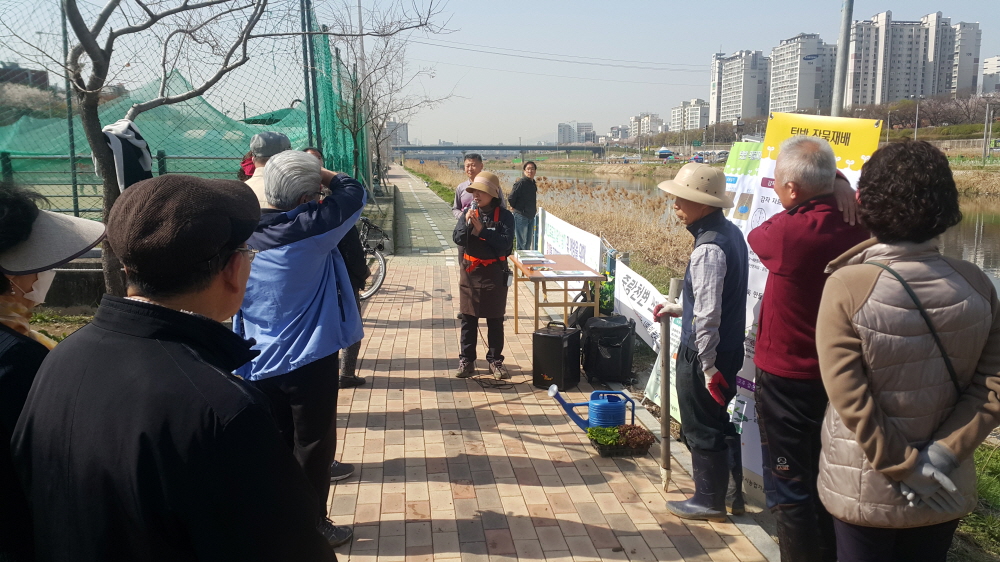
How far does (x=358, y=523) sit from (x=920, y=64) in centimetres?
12718

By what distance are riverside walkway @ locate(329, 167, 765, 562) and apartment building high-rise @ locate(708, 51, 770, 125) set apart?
115 meters

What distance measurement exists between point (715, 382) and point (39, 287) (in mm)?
2770

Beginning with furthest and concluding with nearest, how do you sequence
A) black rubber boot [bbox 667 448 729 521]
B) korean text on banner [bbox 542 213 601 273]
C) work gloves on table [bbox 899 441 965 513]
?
1. korean text on banner [bbox 542 213 601 273]
2. black rubber boot [bbox 667 448 729 521]
3. work gloves on table [bbox 899 441 965 513]

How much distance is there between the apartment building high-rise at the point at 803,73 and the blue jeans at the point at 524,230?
3259cm

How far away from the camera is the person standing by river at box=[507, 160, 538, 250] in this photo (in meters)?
12.2

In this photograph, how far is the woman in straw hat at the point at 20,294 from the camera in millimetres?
1543

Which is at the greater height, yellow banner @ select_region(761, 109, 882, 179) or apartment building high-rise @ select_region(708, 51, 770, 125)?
apartment building high-rise @ select_region(708, 51, 770, 125)

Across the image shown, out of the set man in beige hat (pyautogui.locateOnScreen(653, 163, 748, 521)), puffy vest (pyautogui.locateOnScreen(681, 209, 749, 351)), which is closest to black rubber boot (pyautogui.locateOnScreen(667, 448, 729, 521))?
man in beige hat (pyautogui.locateOnScreen(653, 163, 748, 521))

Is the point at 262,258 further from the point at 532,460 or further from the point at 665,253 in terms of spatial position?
the point at 665,253

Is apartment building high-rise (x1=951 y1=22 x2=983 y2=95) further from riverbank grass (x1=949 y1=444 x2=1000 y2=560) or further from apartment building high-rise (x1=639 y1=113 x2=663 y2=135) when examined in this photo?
riverbank grass (x1=949 y1=444 x2=1000 y2=560)

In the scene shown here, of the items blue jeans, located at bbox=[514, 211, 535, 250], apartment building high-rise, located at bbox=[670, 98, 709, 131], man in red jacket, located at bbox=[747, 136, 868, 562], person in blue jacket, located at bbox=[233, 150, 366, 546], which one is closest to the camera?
man in red jacket, located at bbox=[747, 136, 868, 562]

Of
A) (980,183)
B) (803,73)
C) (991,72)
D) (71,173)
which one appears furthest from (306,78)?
(991,72)

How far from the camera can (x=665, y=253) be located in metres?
13.2

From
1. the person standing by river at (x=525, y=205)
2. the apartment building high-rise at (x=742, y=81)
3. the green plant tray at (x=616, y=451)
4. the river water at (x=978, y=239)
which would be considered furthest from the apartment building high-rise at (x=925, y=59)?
the green plant tray at (x=616, y=451)
